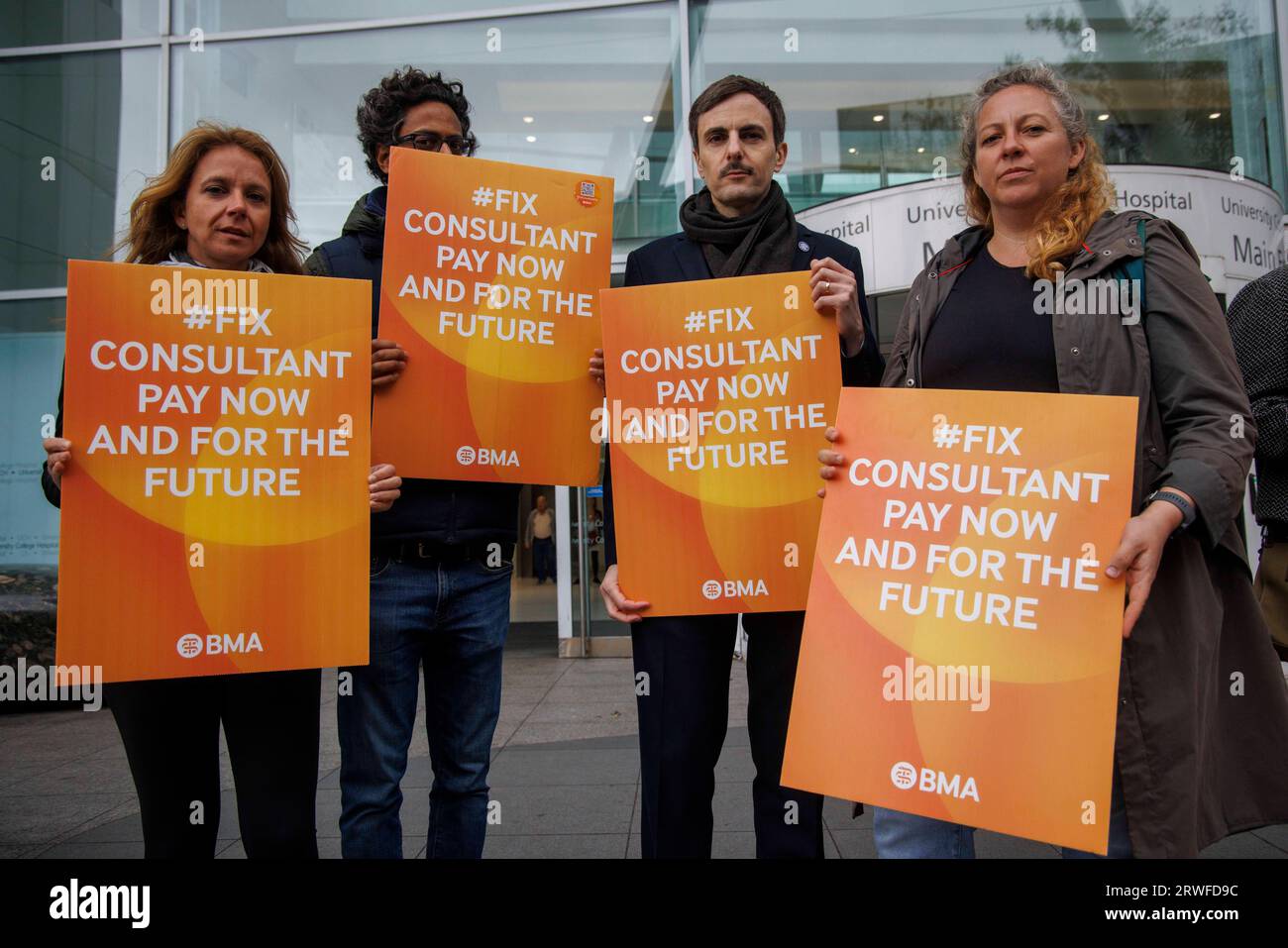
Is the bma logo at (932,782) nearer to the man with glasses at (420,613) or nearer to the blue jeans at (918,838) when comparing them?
the blue jeans at (918,838)

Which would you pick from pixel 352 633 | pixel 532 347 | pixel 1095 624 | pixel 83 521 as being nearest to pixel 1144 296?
pixel 1095 624

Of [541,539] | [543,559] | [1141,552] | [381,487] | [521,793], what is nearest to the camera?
→ [1141,552]

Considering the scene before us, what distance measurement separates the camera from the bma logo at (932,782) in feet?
5.18

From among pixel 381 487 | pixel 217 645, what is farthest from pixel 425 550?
pixel 217 645

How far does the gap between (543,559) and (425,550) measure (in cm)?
816

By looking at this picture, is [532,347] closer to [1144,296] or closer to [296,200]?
[1144,296]

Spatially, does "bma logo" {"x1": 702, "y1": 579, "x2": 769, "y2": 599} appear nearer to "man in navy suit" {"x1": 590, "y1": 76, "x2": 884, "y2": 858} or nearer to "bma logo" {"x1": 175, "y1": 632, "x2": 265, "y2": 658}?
"man in navy suit" {"x1": 590, "y1": 76, "x2": 884, "y2": 858}

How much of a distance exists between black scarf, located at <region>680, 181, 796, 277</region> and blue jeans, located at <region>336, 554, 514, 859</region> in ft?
3.35

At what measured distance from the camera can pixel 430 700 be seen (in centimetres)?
233

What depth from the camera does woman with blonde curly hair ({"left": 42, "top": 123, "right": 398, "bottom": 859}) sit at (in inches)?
73.0

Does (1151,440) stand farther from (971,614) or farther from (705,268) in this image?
(705,268)

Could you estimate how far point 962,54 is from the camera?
332 inches

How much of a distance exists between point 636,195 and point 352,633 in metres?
7.26

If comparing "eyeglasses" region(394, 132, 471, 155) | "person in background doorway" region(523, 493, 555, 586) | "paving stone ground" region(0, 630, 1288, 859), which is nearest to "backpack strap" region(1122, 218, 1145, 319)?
"eyeglasses" region(394, 132, 471, 155)
